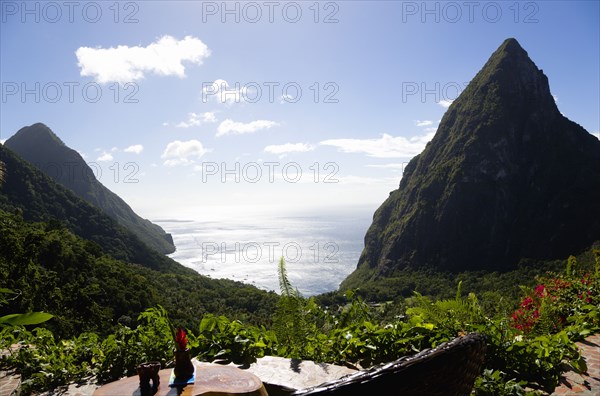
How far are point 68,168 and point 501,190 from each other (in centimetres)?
14130

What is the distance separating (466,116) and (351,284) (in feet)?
221

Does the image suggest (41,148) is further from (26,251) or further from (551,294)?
(551,294)

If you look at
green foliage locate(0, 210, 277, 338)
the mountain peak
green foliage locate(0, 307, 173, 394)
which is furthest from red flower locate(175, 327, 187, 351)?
the mountain peak

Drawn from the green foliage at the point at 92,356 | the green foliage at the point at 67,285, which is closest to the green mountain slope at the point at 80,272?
the green foliage at the point at 67,285

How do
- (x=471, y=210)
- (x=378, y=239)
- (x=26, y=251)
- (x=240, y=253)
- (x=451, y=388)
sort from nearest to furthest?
(x=451, y=388), (x=26, y=251), (x=471, y=210), (x=378, y=239), (x=240, y=253)

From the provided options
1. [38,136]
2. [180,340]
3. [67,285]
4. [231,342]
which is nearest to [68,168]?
[38,136]

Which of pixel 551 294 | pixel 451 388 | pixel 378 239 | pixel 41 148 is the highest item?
pixel 41 148

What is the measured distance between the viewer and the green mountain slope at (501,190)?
3843 inches

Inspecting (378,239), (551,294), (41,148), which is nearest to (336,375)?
(551,294)

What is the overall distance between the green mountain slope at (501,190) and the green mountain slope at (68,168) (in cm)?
8027

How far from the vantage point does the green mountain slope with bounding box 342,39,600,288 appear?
97600 millimetres

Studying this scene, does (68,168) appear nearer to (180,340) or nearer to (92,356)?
(92,356)

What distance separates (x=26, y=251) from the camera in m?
15.7

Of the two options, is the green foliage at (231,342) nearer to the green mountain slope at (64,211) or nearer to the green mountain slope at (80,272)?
the green mountain slope at (80,272)
